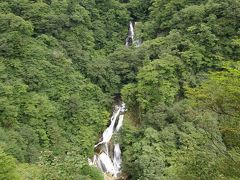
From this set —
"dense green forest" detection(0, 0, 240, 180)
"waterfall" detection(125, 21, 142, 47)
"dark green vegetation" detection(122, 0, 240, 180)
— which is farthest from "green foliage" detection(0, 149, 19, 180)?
"waterfall" detection(125, 21, 142, 47)

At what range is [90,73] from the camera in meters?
23.1

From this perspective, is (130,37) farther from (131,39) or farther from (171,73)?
(171,73)

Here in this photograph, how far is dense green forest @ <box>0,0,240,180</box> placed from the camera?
57.9 ft

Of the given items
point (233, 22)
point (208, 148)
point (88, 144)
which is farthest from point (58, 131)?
point (233, 22)

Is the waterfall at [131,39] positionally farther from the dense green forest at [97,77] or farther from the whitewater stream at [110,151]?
the whitewater stream at [110,151]

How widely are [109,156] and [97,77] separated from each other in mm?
6187

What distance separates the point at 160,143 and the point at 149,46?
28.7 feet

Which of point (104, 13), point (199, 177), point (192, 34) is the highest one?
point (104, 13)

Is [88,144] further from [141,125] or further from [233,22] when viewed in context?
[233,22]

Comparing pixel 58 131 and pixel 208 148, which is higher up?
pixel 208 148

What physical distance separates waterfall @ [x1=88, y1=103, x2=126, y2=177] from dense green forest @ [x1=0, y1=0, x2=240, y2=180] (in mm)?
617

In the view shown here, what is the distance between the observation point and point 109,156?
20.3 m

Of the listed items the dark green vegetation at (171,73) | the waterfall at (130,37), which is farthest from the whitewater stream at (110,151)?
the waterfall at (130,37)

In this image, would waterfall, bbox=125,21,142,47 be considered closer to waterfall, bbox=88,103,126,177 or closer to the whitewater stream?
the whitewater stream
